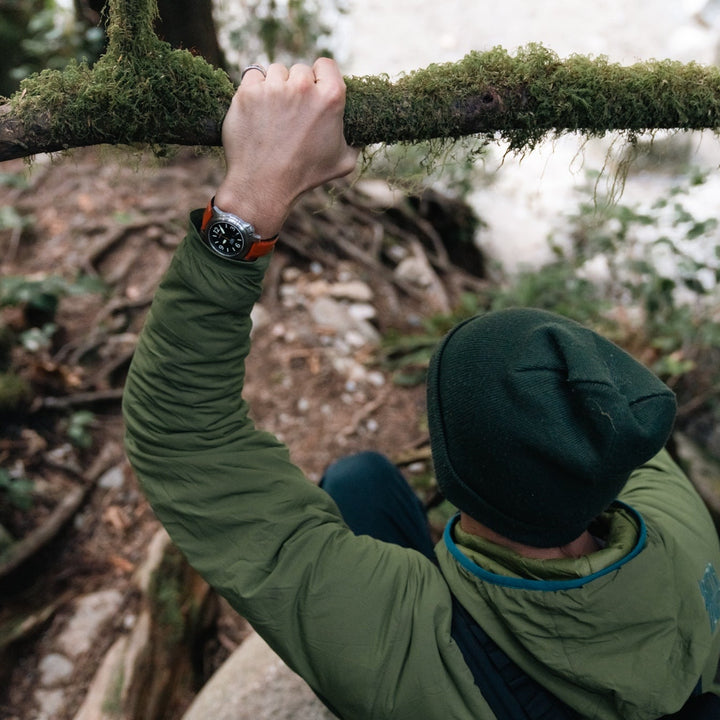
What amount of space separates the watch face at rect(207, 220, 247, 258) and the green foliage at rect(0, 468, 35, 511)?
2636mm

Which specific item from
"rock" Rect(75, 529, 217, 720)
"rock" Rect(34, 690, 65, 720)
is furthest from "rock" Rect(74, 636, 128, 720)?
"rock" Rect(34, 690, 65, 720)

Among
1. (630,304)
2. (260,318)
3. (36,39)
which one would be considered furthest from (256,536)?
(36,39)

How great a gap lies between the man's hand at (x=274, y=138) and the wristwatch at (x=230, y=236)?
19 millimetres

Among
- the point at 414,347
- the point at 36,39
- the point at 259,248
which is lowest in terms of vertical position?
the point at 414,347

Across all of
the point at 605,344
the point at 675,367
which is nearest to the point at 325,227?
the point at 675,367

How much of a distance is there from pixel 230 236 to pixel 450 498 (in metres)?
0.85

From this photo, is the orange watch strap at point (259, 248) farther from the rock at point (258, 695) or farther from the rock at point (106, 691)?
the rock at point (106, 691)

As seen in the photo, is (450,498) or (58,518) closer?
(450,498)

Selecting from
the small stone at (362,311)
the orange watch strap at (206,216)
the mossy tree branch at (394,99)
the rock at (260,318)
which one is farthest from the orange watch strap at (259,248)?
the small stone at (362,311)

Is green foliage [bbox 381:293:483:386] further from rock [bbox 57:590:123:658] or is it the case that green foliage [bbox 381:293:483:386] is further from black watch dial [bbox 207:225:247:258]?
black watch dial [bbox 207:225:247:258]

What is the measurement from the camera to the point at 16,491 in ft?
11.4

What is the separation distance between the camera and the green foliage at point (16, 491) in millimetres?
3420

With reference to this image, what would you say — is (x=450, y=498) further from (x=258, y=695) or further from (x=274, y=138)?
(x=258, y=695)

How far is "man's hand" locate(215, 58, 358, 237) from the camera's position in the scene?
4.85 ft
